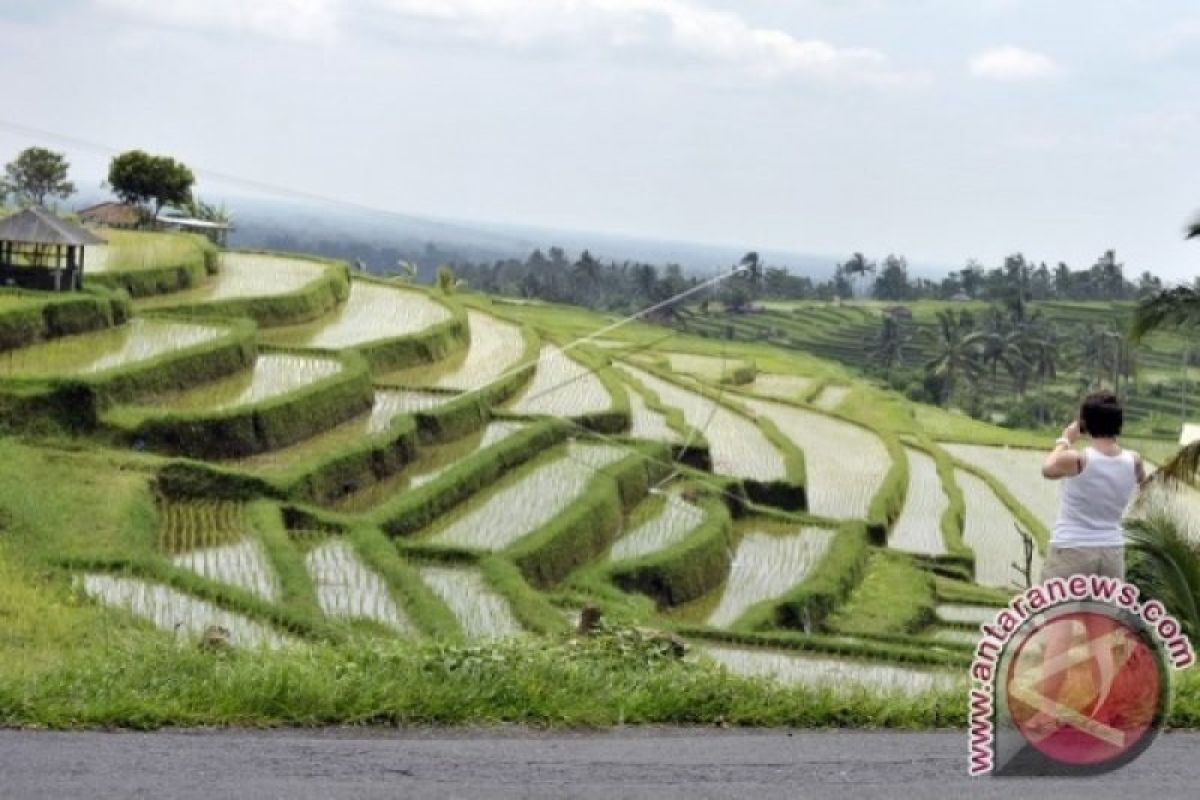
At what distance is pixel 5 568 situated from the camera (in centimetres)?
1075

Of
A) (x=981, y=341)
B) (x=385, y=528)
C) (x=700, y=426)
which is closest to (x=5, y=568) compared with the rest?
(x=385, y=528)

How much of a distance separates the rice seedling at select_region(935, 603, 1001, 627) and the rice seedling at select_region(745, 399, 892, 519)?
10.2 feet

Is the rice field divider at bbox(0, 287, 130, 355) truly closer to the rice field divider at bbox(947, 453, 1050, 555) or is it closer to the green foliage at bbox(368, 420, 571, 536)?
the green foliage at bbox(368, 420, 571, 536)

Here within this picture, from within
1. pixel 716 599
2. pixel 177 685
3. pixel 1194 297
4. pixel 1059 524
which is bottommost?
pixel 716 599

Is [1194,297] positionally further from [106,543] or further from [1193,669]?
[106,543]

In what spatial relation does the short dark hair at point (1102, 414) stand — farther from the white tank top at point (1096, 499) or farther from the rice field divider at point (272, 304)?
the rice field divider at point (272, 304)

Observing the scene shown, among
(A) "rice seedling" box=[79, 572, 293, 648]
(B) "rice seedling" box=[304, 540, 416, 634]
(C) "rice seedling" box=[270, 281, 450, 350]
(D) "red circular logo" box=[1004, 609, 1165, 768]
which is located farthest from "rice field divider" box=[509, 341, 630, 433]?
(D) "red circular logo" box=[1004, 609, 1165, 768]

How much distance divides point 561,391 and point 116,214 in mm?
18304

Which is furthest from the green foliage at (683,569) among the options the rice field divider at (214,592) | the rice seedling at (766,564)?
the rice field divider at (214,592)

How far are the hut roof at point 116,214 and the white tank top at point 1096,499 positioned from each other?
1388 inches

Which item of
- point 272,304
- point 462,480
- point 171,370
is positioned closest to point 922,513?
point 462,480

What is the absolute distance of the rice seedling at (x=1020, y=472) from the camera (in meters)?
26.3

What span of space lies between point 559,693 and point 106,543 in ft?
24.7

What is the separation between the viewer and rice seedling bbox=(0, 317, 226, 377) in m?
17.4
